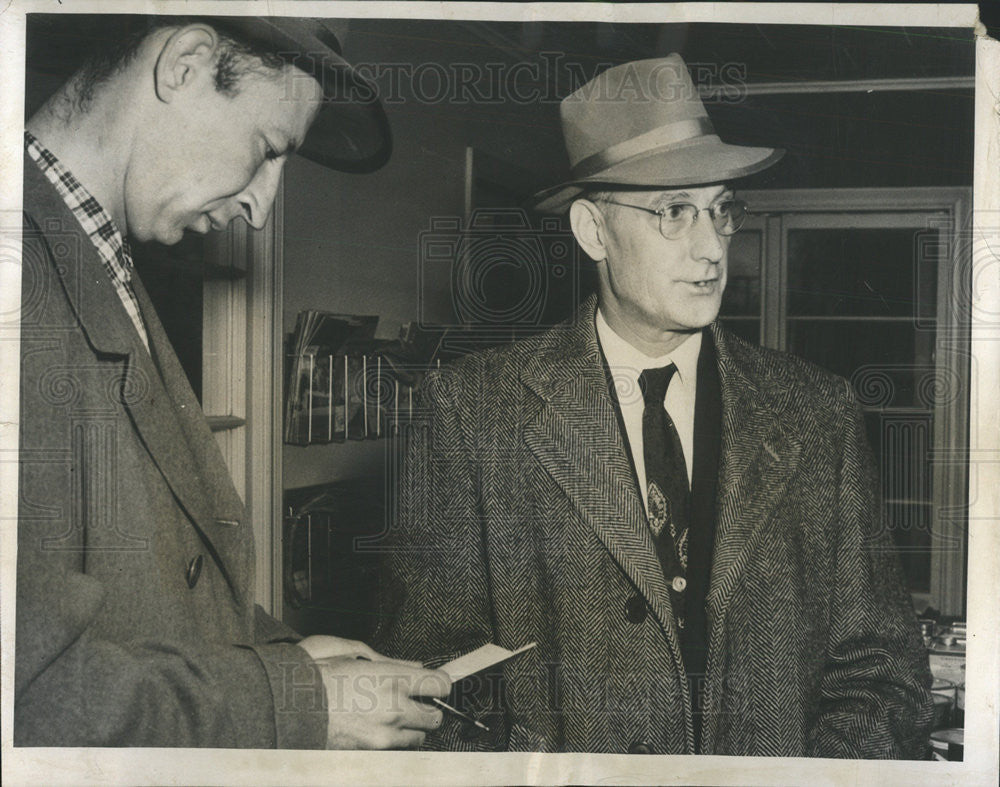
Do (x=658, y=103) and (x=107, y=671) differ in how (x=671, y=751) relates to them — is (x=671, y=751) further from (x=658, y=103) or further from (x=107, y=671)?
(x=658, y=103)

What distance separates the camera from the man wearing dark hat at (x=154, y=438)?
1251 millimetres

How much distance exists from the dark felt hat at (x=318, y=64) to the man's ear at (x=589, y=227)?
11.5 inches

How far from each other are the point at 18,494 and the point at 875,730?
4.38ft

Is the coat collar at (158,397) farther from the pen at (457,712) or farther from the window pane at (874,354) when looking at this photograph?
the window pane at (874,354)

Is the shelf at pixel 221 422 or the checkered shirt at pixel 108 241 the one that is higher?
the checkered shirt at pixel 108 241

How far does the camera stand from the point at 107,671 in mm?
1241

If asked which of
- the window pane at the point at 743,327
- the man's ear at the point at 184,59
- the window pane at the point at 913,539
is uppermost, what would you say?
the man's ear at the point at 184,59

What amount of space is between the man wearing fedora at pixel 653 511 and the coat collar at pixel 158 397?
27cm

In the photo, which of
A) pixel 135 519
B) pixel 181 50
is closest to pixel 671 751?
pixel 135 519

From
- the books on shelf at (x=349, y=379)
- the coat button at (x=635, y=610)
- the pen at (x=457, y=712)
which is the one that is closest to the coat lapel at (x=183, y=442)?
the books on shelf at (x=349, y=379)

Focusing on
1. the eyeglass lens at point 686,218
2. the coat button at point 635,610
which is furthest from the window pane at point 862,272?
the coat button at point 635,610

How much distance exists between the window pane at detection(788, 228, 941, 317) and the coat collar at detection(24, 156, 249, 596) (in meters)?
0.89

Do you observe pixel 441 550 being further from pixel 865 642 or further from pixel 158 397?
pixel 865 642

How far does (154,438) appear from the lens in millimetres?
1249
